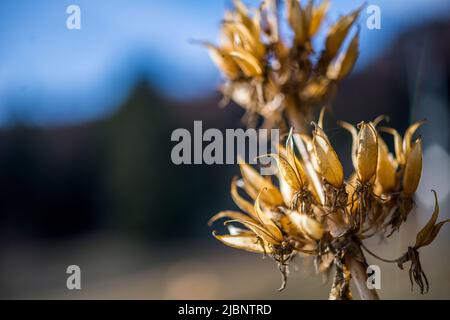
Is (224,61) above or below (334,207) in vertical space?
above

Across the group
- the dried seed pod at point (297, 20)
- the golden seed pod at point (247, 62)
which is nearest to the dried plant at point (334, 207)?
the golden seed pod at point (247, 62)

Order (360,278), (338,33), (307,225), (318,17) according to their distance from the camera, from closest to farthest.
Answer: (307,225) < (360,278) < (338,33) < (318,17)

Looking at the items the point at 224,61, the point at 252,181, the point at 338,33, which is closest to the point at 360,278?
the point at 252,181

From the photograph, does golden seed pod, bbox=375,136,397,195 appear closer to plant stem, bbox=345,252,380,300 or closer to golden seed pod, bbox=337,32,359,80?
plant stem, bbox=345,252,380,300

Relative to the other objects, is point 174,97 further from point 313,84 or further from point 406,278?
point 313,84

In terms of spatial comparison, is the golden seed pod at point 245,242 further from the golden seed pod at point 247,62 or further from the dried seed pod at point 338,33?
the dried seed pod at point 338,33

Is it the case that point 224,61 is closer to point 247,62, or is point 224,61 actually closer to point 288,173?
point 247,62
